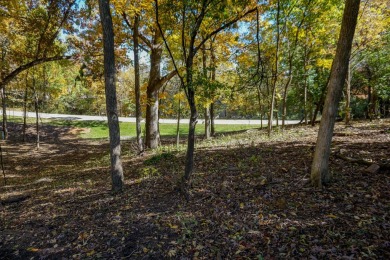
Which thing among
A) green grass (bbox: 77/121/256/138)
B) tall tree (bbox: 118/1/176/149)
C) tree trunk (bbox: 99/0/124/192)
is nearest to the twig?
tree trunk (bbox: 99/0/124/192)

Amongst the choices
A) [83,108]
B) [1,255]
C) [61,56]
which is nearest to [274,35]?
[61,56]

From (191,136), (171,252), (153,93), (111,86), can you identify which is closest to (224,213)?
(171,252)

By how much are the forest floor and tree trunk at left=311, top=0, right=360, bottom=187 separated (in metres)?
0.37

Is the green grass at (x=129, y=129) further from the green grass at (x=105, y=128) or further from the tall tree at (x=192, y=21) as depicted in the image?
the tall tree at (x=192, y=21)

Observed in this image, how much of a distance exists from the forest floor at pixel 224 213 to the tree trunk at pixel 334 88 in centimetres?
37

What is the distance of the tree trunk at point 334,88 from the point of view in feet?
12.0

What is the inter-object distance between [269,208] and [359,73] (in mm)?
16453

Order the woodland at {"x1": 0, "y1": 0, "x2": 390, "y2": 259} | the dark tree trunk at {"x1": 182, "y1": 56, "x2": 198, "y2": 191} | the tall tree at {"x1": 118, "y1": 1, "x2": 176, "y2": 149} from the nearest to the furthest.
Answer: the woodland at {"x1": 0, "y1": 0, "x2": 390, "y2": 259} < the dark tree trunk at {"x1": 182, "y1": 56, "x2": 198, "y2": 191} < the tall tree at {"x1": 118, "y1": 1, "x2": 176, "y2": 149}

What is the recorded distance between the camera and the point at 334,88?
3.83m

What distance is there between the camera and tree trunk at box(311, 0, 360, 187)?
3654 mm

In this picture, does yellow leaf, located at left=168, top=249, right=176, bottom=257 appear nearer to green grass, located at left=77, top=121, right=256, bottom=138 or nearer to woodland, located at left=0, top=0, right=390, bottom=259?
woodland, located at left=0, top=0, right=390, bottom=259

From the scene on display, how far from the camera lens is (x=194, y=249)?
3.24 m

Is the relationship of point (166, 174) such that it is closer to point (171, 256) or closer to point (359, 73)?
point (171, 256)

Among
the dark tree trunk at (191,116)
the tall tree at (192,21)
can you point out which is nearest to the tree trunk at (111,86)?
the tall tree at (192,21)
